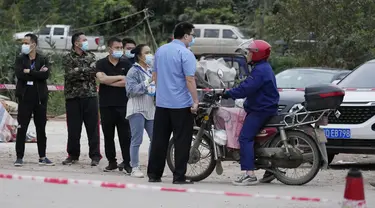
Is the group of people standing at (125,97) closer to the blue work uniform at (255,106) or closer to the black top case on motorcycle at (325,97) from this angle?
the blue work uniform at (255,106)

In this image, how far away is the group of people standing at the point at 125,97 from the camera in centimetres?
984

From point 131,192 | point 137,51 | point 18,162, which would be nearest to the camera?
point 131,192

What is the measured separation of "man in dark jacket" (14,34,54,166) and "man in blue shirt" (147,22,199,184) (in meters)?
2.32

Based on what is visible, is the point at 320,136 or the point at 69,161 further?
the point at 69,161

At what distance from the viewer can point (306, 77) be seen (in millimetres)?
16812

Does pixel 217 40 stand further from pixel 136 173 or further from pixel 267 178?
pixel 267 178

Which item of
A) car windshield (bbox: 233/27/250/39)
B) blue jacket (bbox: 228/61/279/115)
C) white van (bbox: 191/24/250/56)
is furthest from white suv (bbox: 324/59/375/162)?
car windshield (bbox: 233/27/250/39)

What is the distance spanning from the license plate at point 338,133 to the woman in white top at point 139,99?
2.52 metres

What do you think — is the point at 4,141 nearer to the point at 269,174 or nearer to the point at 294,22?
the point at 269,174

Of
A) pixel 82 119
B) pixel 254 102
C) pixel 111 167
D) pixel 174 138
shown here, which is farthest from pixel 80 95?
pixel 254 102

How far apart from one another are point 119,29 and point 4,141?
37.0 meters

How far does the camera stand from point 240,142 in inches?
392

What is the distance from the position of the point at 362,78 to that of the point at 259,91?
3.57 meters

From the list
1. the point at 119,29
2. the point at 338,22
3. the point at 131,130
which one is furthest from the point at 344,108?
the point at 119,29
